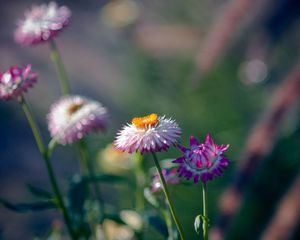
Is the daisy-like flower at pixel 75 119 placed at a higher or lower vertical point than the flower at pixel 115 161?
lower

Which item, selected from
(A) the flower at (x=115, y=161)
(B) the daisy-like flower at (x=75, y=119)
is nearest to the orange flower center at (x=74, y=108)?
(B) the daisy-like flower at (x=75, y=119)

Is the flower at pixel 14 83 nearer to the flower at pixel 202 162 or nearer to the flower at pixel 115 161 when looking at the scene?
the flower at pixel 202 162

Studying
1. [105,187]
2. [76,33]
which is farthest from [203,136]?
[76,33]

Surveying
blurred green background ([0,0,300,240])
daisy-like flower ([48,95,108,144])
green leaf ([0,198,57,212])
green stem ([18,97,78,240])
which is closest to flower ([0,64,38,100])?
green stem ([18,97,78,240])

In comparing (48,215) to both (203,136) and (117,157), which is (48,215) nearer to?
(203,136)

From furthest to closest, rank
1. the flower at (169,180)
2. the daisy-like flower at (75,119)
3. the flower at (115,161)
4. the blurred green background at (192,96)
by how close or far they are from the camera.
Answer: the blurred green background at (192,96) < the flower at (115,161) < the daisy-like flower at (75,119) < the flower at (169,180)

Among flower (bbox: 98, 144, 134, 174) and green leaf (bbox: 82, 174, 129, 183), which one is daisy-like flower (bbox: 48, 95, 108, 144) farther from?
flower (bbox: 98, 144, 134, 174)

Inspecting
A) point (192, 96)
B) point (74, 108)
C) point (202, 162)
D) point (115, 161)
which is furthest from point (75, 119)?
point (192, 96)
